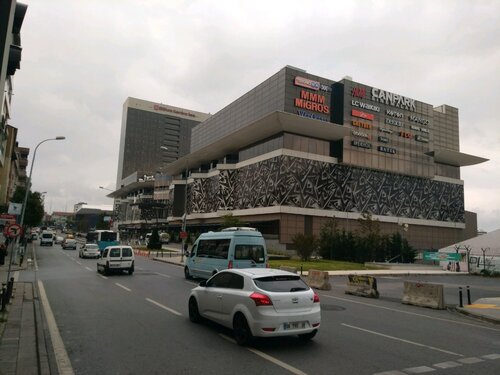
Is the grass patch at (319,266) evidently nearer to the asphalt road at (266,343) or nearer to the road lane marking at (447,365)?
the asphalt road at (266,343)

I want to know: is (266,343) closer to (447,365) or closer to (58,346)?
(447,365)

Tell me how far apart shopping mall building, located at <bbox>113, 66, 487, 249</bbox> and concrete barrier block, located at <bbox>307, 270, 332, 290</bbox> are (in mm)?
37137

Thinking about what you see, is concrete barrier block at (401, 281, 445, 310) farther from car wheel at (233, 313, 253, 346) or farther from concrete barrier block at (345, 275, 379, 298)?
car wheel at (233, 313, 253, 346)

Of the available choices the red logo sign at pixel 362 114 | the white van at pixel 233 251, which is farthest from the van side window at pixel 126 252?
the red logo sign at pixel 362 114

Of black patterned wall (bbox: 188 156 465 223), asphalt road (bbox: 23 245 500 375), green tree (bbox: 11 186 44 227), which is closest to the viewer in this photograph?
asphalt road (bbox: 23 245 500 375)

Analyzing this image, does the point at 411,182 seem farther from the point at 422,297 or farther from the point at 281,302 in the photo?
the point at 281,302

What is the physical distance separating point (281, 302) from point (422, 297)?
10.6 meters

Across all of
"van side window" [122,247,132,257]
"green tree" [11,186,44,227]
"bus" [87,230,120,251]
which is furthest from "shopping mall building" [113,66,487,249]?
"van side window" [122,247,132,257]

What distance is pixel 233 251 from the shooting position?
18406 mm

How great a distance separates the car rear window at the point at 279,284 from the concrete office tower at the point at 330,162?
165 ft

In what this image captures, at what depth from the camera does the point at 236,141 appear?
7081cm

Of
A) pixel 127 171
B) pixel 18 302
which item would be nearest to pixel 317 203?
pixel 18 302

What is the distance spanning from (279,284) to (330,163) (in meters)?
59.0

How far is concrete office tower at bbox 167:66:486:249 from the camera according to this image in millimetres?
61625
